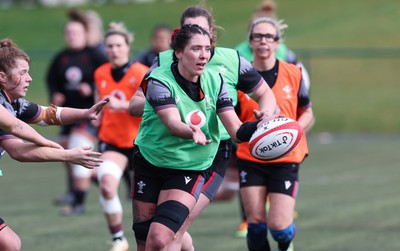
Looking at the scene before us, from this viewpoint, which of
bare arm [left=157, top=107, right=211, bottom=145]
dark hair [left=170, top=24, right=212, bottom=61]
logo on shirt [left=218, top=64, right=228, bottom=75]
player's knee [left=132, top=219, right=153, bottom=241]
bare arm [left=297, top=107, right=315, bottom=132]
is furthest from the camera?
bare arm [left=297, top=107, right=315, bottom=132]

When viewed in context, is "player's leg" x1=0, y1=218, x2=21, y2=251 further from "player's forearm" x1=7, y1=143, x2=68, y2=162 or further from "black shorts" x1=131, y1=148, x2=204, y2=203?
"black shorts" x1=131, y1=148, x2=204, y2=203

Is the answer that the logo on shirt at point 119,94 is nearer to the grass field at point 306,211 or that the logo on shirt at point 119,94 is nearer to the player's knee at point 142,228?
the grass field at point 306,211

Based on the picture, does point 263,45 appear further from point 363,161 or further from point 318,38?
point 318,38

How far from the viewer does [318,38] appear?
40750 mm

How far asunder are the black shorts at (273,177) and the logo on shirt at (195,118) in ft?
4.86

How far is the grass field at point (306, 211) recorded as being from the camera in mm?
9500

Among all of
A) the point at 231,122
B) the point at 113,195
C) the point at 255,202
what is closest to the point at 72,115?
the point at 231,122

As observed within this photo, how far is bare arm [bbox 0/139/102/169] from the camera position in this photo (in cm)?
601

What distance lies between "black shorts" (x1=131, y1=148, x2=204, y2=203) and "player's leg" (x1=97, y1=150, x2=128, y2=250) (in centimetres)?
227

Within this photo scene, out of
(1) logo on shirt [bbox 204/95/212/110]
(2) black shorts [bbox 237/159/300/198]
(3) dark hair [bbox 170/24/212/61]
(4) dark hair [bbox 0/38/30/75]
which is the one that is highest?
(3) dark hair [bbox 170/24/212/61]

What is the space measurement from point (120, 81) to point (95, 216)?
2428 mm

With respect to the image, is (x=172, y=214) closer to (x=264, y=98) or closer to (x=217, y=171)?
(x=217, y=171)

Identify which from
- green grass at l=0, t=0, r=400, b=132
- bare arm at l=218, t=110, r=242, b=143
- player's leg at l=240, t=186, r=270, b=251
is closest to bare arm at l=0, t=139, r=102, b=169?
bare arm at l=218, t=110, r=242, b=143

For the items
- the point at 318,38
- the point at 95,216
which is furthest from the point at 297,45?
the point at 95,216
